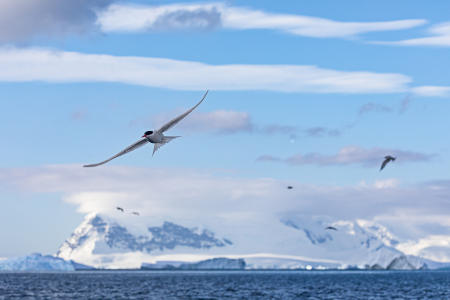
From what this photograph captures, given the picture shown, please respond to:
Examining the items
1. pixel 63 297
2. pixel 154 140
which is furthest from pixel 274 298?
pixel 154 140

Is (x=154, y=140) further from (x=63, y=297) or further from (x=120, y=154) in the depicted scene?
(x=63, y=297)

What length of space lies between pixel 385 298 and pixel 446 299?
401 inches

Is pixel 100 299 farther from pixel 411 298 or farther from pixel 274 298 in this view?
pixel 411 298

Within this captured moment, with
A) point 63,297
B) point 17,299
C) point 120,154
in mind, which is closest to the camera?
point 120,154

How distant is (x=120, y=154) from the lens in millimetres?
32031

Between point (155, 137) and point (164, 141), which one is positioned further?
point (164, 141)

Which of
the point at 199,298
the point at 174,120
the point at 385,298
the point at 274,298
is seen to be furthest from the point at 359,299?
the point at 174,120

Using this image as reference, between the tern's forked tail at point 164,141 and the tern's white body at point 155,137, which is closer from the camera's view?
the tern's white body at point 155,137

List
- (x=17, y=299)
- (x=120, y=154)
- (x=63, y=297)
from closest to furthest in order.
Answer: (x=120, y=154), (x=17, y=299), (x=63, y=297)

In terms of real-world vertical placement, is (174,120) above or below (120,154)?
above

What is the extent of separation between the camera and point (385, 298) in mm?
130125

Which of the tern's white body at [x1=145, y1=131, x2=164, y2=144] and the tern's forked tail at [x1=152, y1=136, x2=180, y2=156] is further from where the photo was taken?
the tern's forked tail at [x1=152, y1=136, x2=180, y2=156]

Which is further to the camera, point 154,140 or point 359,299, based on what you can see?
point 359,299

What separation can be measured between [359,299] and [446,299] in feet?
47.8
